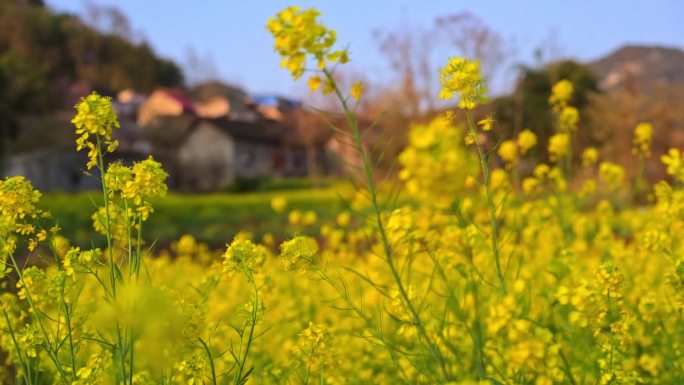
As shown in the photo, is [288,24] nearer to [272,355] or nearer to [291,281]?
[272,355]

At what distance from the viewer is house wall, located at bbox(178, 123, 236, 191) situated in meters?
34.4

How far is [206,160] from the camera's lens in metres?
35.3

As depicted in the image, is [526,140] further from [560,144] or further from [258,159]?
[258,159]

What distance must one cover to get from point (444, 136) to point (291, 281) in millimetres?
4077

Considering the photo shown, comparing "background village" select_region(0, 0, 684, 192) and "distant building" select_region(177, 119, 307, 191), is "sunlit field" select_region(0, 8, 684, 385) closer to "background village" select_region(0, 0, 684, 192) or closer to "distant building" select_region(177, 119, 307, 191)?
"background village" select_region(0, 0, 684, 192)

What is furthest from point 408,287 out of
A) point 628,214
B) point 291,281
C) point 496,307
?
point 628,214

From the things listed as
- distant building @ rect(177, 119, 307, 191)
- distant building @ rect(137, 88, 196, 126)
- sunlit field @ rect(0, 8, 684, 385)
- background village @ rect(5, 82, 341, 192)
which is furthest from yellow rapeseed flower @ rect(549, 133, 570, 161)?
distant building @ rect(137, 88, 196, 126)

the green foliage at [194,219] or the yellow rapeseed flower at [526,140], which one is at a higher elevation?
the yellow rapeseed flower at [526,140]

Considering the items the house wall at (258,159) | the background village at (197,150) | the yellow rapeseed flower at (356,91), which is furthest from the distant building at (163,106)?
the yellow rapeseed flower at (356,91)

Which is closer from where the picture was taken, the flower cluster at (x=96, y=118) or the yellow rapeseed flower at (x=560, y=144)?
the flower cluster at (x=96, y=118)

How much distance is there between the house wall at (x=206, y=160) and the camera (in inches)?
1356

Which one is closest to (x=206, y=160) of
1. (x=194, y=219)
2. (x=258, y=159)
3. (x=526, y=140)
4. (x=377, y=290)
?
(x=258, y=159)

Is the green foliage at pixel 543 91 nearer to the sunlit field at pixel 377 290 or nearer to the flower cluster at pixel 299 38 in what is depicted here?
the sunlit field at pixel 377 290

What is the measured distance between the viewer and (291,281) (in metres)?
5.55
